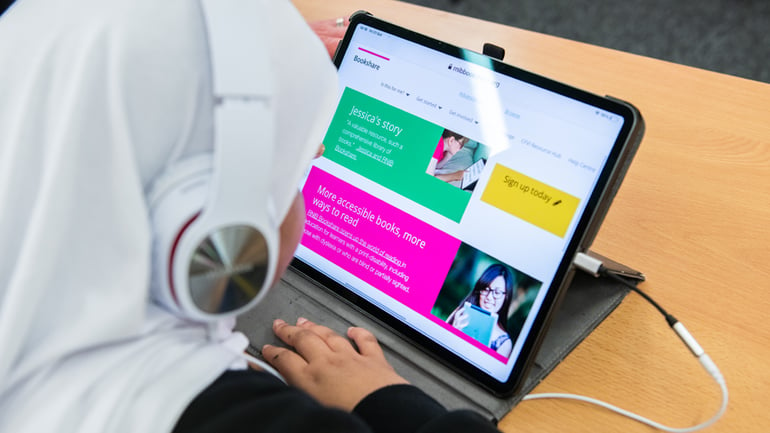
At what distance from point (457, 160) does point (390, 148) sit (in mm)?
83

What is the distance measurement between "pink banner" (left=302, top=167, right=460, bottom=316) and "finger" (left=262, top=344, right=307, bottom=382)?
0.39 ft

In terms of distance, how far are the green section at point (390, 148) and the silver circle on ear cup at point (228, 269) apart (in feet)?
0.89

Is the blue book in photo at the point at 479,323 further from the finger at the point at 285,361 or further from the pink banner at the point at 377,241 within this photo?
the finger at the point at 285,361

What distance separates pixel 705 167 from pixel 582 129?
0.35 meters

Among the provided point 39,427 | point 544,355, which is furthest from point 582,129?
point 39,427

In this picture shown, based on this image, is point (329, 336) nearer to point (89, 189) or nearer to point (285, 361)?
point (285, 361)

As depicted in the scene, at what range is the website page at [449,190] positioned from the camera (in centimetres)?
60

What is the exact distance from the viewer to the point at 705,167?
0.84 meters

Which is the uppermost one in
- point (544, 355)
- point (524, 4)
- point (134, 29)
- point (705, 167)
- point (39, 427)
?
point (524, 4)

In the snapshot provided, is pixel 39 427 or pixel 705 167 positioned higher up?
pixel 705 167

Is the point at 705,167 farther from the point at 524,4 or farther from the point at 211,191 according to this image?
the point at 524,4

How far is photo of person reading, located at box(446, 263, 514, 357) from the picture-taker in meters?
0.61

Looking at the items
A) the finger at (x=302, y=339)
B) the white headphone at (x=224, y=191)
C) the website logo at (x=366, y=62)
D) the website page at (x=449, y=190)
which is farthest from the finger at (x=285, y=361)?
the website logo at (x=366, y=62)

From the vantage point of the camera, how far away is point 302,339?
0.66 metres
